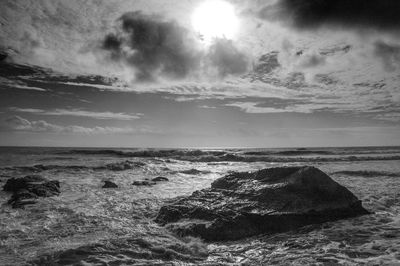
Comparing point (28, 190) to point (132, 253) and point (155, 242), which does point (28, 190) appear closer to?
point (155, 242)

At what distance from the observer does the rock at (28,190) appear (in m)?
10.9

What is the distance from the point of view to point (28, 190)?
40.0ft

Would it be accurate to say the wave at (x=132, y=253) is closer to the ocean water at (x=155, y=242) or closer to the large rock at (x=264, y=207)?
the ocean water at (x=155, y=242)

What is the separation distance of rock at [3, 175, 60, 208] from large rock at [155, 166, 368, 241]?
18.5 feet

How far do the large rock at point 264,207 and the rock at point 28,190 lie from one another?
222 inches

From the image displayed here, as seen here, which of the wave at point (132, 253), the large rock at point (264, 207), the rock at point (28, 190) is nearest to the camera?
the wave at point (132, 253)

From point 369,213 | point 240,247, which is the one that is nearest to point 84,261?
point 240,247

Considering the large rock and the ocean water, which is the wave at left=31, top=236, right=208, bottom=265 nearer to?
the ocean water

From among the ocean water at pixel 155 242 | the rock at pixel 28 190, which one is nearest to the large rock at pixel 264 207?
the ocean water at pixel 155 242

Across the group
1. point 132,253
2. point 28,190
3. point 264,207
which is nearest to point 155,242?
point 132,253

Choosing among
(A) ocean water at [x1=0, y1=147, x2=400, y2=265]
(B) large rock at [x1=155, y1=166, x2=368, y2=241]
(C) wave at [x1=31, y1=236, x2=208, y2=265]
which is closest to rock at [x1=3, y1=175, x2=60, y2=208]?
(A) ocean water at [x1=0, y1=147, x2=400, y2=265]

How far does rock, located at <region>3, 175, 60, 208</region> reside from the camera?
1088cm

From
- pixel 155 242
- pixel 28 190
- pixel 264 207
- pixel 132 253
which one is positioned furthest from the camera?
pixel 28 190

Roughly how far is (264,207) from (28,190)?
9679mm
